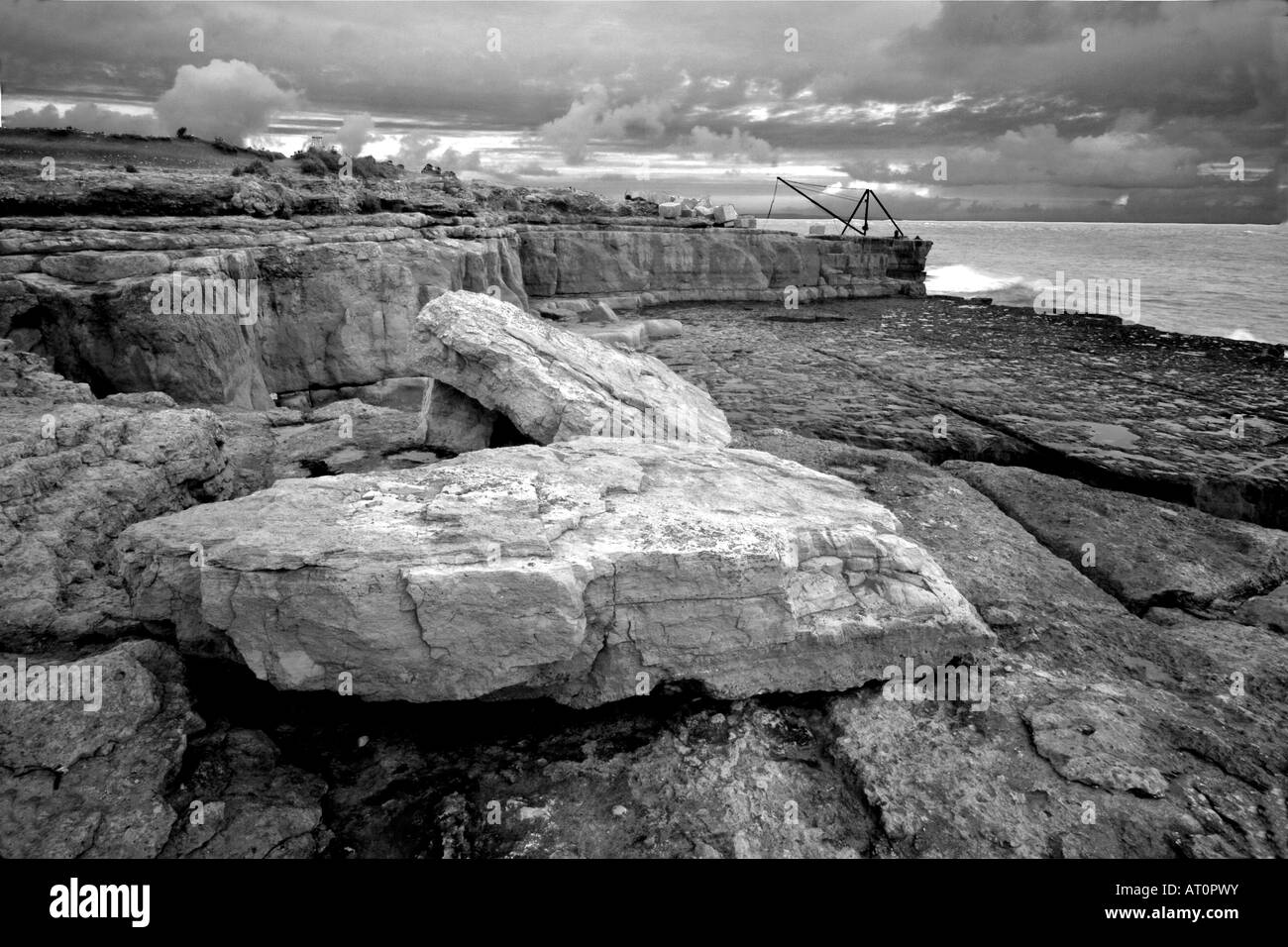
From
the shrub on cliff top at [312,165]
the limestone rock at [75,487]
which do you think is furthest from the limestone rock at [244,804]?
the shrub on cliff top at [312,165]

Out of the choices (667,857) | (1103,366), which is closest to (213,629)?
(667,857)

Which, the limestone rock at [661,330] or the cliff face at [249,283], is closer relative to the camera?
the cliff face at [249,283]

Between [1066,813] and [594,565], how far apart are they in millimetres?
2307

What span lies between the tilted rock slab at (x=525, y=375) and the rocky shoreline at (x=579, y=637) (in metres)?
0.03

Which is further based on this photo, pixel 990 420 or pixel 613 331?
pixel 613 331

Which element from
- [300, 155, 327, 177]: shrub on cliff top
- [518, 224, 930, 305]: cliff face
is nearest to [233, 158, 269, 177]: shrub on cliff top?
[300, 155, 327, 177]: shrub on cliff top

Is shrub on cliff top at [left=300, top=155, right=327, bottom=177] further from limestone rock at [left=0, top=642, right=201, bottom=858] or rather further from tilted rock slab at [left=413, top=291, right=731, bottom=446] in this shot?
limestone rock at [left=0, top=642, right=201, bottom=858]

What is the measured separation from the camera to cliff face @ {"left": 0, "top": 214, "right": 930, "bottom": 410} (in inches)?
261

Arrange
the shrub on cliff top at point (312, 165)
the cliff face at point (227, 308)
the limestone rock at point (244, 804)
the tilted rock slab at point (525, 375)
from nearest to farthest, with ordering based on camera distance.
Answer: the limestone rock at point (244, 804)
the tilted rock slab at point (525, 375)
the cliff face at point (227, 308)
the shrub on cliff top at point (312, 165)

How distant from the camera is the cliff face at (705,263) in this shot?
770 inches

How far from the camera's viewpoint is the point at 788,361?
11531 mm

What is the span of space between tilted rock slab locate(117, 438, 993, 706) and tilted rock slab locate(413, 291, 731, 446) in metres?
1.49

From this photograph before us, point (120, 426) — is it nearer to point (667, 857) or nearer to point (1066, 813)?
point (667, 857)

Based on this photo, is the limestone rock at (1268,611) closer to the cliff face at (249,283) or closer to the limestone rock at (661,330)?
the cliff face at (249,283)
